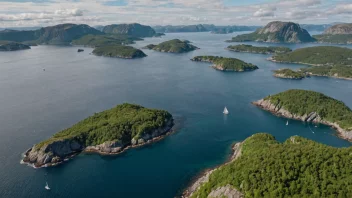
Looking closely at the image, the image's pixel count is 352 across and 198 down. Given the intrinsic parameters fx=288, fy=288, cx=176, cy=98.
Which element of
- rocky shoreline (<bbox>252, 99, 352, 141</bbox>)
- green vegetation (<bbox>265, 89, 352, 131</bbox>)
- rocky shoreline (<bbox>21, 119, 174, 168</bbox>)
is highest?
green vegetation (<bbox>265, 89, 352, 131</bbox>)

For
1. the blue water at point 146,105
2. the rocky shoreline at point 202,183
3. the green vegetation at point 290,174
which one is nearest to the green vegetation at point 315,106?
A: the blue water at point 146,105

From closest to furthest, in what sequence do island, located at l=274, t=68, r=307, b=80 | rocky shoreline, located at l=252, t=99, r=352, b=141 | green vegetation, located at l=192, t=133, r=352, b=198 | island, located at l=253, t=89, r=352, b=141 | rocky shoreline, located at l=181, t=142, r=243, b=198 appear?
1. green vegetation, located at l=192, t=133, r=352, b=198
2. rocky shoreline, located at l=181, t=142, r=243, b=198
3. rocky shoreline, located at l=252, t=99, r=352, b=141
4. island, located at l=253, t=89, r=352, b=141
5. island, located at l=274, t=68, r=307, b=80

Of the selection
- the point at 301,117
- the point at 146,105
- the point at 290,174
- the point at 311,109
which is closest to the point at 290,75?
the point at 311,109

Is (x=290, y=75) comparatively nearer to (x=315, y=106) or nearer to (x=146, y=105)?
(x=315, y=106)

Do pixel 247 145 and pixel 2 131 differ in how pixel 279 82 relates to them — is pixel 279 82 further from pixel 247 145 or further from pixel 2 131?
pixel 2 131

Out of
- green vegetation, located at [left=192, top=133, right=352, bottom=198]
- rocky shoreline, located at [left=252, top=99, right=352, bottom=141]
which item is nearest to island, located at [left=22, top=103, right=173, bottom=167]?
green vegetation, located at [left=192, top=133, right=352, bottom=198]

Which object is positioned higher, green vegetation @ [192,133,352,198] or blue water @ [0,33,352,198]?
green vegetation @ [192,133,352,198]

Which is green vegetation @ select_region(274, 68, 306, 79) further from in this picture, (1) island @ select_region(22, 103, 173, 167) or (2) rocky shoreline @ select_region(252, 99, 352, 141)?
(1) island @ select_region(22, 103, 173, 167)
